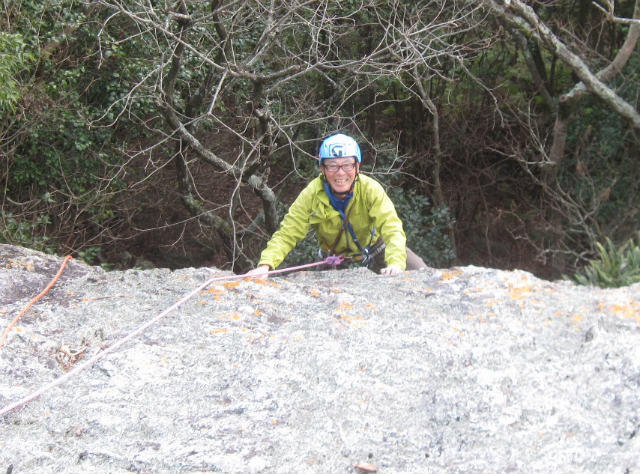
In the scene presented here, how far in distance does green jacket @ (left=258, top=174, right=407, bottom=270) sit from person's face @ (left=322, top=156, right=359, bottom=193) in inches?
3.4

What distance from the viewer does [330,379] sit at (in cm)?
241

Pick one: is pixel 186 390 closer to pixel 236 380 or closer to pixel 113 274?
pixel 236 380

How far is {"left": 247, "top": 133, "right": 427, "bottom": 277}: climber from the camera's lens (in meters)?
4.19

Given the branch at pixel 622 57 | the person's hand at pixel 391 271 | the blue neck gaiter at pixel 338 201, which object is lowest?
the person's hand at pixel 391 271

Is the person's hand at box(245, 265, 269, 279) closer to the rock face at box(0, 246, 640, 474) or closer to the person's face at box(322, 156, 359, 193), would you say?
the rock face at box(0, 246, 640, 474)

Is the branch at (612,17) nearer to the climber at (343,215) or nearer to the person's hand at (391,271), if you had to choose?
the climber at (343,215)

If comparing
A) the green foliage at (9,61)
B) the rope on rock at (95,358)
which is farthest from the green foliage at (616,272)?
the green foliage at (9,61)

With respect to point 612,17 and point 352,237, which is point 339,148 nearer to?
point 352,237

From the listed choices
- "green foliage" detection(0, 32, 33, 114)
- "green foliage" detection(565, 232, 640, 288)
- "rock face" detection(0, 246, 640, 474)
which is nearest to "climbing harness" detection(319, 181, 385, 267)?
"rock face" detection(0, 246, 640, 474)

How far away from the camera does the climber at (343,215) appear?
13.8 ft

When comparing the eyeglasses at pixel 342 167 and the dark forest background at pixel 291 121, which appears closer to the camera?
the eyeglasses at pixel 342 167

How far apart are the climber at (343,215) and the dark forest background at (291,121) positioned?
1.02 metres

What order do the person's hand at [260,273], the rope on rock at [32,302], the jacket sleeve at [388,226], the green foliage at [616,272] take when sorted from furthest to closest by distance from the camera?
the green foliage at [616,272] < the jacket sleeve at [388,226] < the person's hand at [260,273] < the rope on rock at [32,302]

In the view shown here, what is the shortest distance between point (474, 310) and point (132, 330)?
56.9 inches
